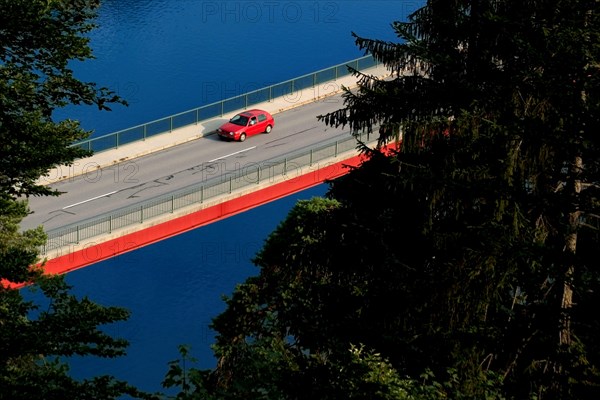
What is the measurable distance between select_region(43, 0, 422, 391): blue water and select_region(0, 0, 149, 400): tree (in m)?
16.5

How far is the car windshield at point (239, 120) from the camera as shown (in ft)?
183

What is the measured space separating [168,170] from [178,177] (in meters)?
Result: 1.33

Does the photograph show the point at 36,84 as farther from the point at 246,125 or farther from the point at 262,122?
the point at 262,122

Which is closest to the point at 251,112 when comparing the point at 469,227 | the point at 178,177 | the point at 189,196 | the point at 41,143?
the point at 178,177

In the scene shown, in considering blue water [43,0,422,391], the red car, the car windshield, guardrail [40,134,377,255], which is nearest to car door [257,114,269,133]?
the red car

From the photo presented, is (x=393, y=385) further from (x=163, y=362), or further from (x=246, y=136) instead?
(x=246, y=136)

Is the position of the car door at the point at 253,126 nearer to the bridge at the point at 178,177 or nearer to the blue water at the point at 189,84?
the bridge at the point at 178,177

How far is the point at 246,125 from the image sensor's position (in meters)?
55.7

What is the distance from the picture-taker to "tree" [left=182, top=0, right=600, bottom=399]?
640 inches

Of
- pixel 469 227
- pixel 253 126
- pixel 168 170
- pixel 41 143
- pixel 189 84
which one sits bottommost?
pixel 469 227

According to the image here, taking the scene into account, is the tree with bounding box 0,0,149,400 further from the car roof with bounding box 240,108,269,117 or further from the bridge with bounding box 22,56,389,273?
the car roof with bounding box 240,108,269,117

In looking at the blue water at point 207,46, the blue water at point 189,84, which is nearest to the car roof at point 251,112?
the blue water at point 189,84

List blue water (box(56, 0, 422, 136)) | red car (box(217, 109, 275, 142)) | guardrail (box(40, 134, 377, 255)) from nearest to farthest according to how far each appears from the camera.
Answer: guardrail (box(40, 134, 377, 255)) → red car (box(217, 109, 275, 142)) → blue water (box(56, 0, 422, 136))

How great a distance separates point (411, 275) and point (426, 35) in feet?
16.9
